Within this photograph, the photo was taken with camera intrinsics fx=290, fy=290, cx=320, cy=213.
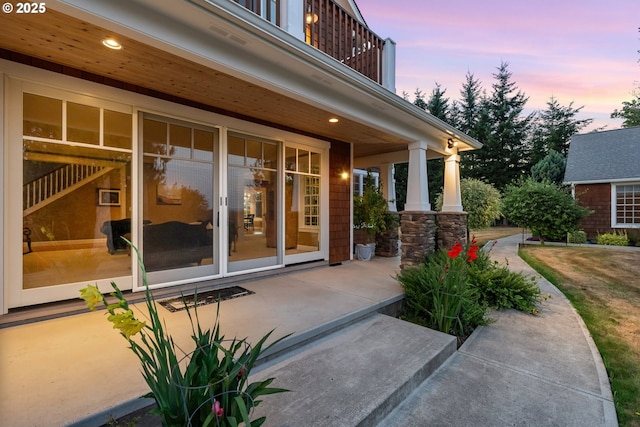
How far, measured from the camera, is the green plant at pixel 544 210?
991 centimetres

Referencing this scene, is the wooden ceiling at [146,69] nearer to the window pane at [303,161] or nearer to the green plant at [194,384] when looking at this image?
the window pane at [303,161]

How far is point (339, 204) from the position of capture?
630cm

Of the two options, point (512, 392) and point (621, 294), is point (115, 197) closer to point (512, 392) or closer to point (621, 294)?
point (512, 392)

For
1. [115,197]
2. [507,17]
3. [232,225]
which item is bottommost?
[232,225]

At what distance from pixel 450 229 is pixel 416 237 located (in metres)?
1.09

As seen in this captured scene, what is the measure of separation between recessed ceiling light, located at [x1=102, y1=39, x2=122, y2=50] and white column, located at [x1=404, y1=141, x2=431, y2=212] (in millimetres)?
4607

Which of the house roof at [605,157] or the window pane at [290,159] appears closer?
the window pane at [290,159]

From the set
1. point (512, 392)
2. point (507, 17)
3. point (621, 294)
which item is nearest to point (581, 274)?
point (621, 294)

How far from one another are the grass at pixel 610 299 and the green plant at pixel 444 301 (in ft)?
3.97

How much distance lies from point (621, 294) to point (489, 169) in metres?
21.2

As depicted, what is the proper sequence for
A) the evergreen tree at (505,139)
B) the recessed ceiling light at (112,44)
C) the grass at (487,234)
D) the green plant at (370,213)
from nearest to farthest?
the recessed ceiling light at (112,44)
the green plant at (370,213)
the grass at (487,234)
the evergreen tree at (505,139)

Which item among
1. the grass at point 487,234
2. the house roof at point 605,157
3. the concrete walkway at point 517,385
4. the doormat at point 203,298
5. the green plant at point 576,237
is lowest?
the concrete walkway at point 517,385

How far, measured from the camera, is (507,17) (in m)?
7.46

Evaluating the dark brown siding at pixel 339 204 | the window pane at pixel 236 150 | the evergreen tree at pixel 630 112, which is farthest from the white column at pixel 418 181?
the evergreen tree at pixel 630 112
